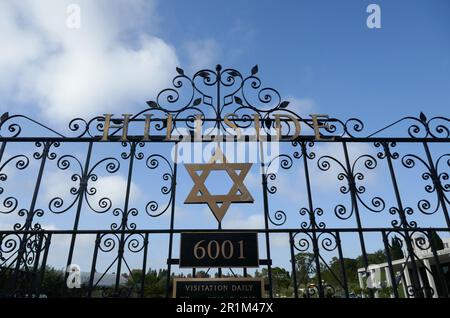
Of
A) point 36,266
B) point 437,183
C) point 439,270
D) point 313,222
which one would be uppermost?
point 437,183

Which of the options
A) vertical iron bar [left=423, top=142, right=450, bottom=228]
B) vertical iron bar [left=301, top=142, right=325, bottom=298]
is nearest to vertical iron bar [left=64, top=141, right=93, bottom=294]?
vertical iron bar [left=301, top=142, right=325, bottom=298]

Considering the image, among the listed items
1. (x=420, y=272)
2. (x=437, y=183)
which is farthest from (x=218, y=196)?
(x=420, y=272)

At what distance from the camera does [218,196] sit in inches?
155

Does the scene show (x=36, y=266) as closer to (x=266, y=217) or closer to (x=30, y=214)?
(x=30, y=214)

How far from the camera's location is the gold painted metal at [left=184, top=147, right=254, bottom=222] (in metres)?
3.89

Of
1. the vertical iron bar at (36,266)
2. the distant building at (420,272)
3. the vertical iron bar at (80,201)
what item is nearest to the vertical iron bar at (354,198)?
the distant building at (420,272)

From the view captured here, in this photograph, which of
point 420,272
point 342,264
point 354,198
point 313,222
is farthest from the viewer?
point 420,272

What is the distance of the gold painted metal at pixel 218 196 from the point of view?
12.8 ft

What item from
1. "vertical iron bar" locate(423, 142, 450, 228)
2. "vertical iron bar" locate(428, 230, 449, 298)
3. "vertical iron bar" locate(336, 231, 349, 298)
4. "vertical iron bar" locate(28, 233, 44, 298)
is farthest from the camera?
"vertical iron bar" locate(423, 142, 450, 228)

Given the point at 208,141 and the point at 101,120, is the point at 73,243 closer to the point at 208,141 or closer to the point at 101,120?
the point at 101,120

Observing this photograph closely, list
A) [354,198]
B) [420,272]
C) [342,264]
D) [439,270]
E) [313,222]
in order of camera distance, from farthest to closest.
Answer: [420,272] < [354,198] < [313,222] < [342,264] < [439,270]

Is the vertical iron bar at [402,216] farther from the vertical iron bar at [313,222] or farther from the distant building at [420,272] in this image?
the vertical iron bar at [313,222]

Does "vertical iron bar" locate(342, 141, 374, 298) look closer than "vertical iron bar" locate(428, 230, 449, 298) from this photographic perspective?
No

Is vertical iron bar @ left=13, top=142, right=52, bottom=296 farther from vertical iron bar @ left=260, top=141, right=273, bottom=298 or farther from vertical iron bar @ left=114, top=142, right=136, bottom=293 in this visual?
vertical iron bar @ left=260, top=141, right=273, bottom=298
